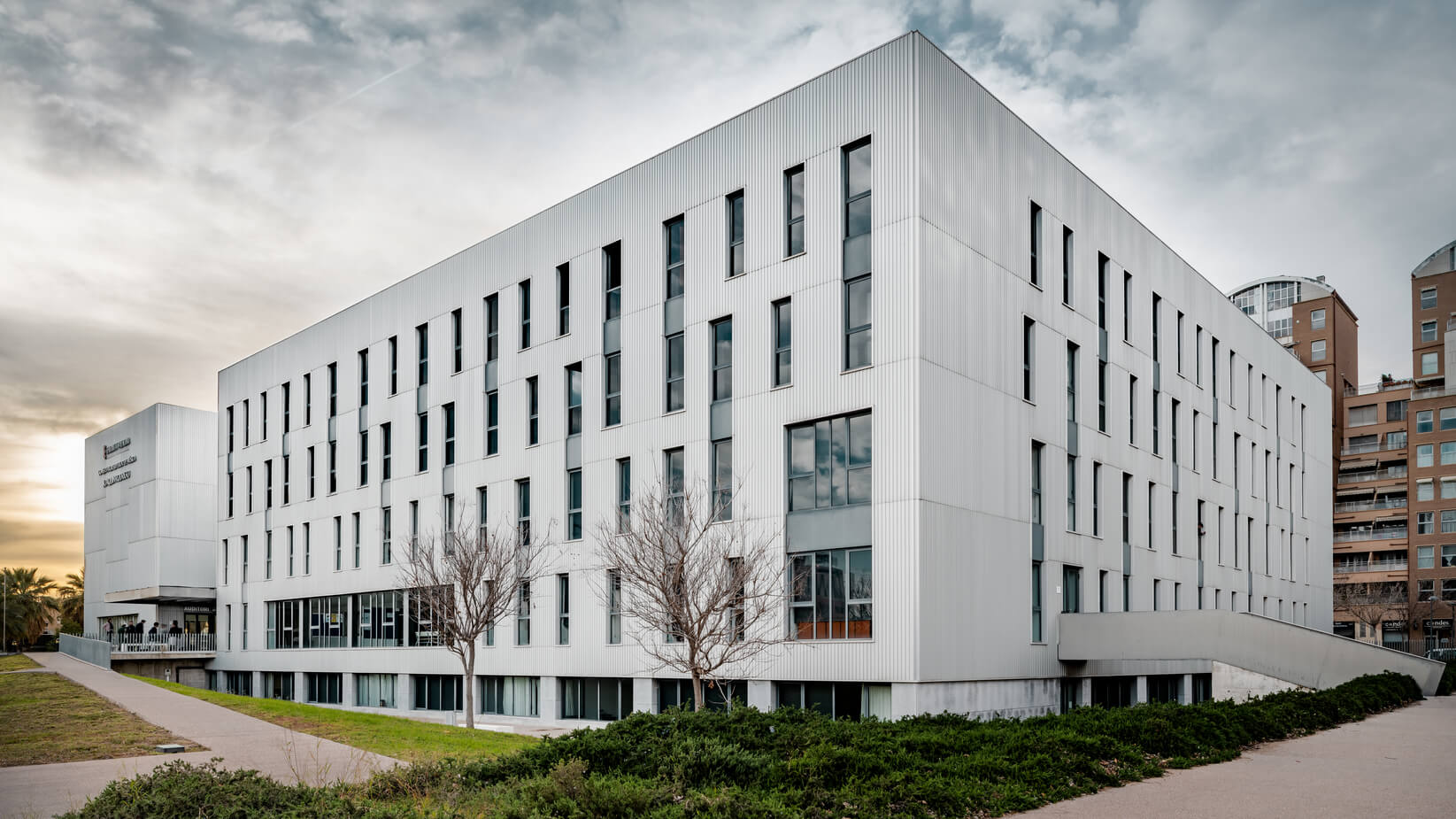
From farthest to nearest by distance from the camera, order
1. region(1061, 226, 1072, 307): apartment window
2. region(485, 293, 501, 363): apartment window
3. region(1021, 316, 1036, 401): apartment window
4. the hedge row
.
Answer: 1. region(485, 293, 501, 363): apartment window
2. region(1061, 226, 1072, 307): apartment window
3. region(1021, 316, 1036, 401): apartment window
4. the hedge row

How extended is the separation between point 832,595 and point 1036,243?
12.0m

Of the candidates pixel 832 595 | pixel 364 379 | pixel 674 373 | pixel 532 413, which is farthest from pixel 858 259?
pixel 364 379

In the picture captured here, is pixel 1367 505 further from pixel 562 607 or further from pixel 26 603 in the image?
Answer: pixel 26 603

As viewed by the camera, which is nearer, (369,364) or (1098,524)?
(1098,524)

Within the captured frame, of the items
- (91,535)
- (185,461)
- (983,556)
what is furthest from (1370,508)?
(91,535)

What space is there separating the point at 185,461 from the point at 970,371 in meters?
57.5

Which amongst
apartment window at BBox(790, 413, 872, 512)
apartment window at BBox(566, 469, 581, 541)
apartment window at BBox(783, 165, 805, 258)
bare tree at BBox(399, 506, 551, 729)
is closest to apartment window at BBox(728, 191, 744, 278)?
apartment window at BBox(783, 165, 805, 258)

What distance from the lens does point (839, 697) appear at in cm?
2738

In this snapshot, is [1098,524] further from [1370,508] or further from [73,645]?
[1370,508]

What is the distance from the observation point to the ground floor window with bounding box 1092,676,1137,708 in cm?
3469

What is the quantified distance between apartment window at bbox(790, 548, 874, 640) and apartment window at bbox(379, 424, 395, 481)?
73.2ft

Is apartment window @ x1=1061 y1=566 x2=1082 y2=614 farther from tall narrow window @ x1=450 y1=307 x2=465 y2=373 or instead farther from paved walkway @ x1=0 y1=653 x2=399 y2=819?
tall narrow window @ x1=450 y1=307 x2=465 y2=373

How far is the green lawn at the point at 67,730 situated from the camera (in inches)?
784

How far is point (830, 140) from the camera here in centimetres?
2875
